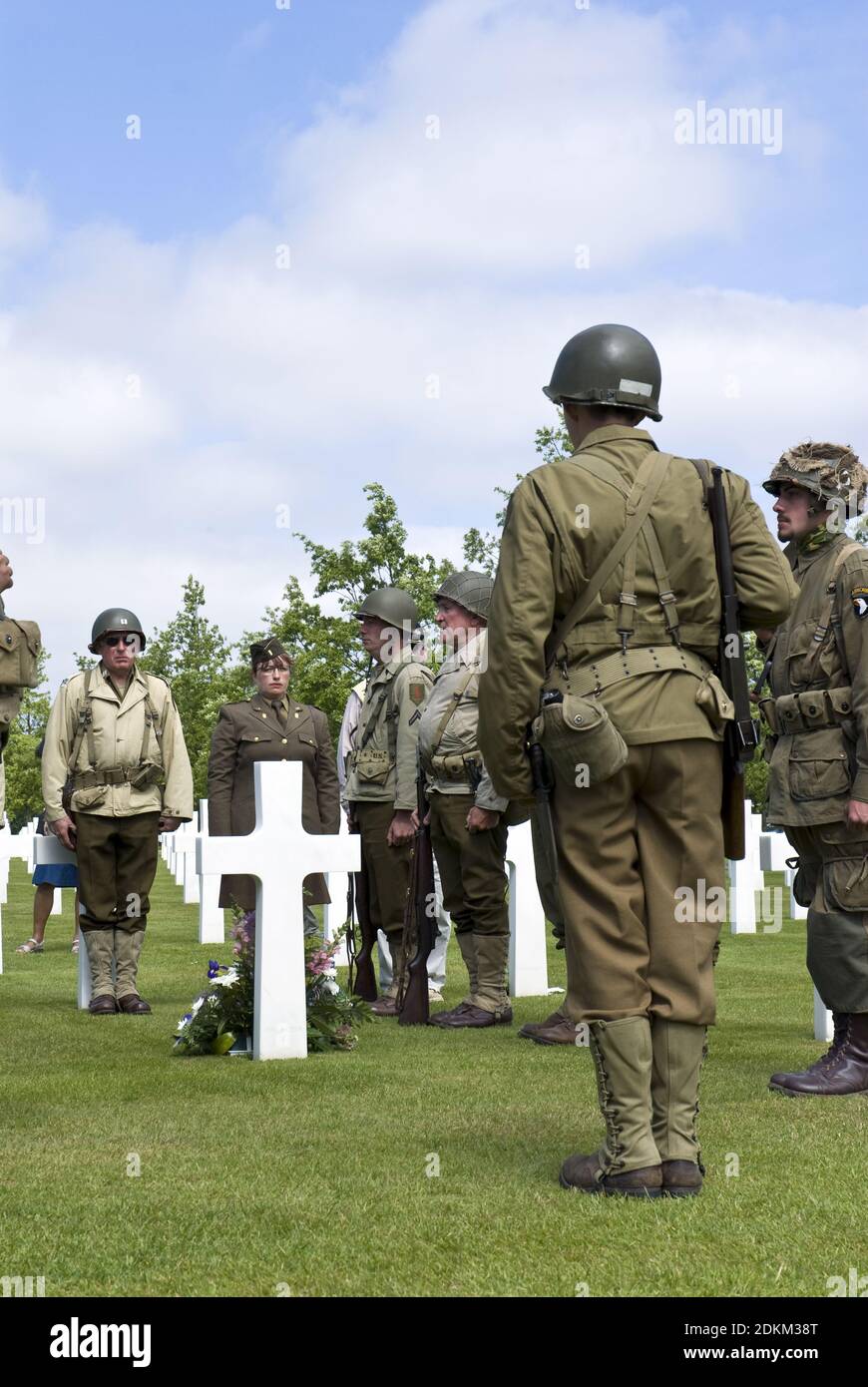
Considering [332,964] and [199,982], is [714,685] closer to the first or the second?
[332,964]

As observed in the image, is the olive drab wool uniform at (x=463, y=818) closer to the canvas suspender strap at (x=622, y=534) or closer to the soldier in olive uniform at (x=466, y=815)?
the soldier in olive uniform at (x=466, y=815)

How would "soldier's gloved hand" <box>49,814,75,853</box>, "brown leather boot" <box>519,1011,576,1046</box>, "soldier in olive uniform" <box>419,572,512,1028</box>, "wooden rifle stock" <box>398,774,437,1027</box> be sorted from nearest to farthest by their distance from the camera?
"brown leather boot" <box>519,1011,576,1046</box> < "wooden rifle stock" <box>398,774,437,1027</box> < "soldier in olive uniform" <box>419,572,512,1028</box> < "soldier's gloved hand" <box>49,814,75,853</box>

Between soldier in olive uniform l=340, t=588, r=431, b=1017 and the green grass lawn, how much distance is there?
6.05 feet

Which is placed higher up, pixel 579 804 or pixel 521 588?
pixel 521 588

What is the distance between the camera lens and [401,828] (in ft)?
32.5

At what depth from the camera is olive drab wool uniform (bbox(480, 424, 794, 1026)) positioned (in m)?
4.77

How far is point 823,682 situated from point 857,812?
61 cm

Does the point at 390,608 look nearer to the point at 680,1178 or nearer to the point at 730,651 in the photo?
the point at 730,651

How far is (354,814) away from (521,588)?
603 cm

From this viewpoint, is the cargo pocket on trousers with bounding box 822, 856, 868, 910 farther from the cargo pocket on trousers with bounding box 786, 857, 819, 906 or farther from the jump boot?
the jump boot

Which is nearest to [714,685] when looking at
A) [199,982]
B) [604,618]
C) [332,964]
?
[604,618]

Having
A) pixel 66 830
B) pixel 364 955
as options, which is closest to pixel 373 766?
pixel 364 955

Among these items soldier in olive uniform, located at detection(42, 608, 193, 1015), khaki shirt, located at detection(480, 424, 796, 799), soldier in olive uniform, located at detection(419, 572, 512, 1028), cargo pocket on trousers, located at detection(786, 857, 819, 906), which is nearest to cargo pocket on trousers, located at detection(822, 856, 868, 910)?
cargo pocket on trousers, located at detection(786, 857, 819, 906)

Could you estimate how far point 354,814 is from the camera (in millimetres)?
10633
